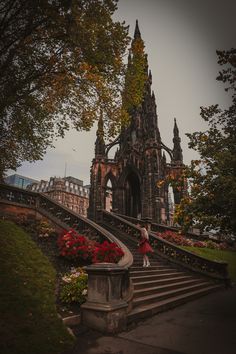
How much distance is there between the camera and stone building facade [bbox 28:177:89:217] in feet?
257

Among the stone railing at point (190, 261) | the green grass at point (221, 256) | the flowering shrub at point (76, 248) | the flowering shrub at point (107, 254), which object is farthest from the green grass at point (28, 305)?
the green grass at point (221, 256)

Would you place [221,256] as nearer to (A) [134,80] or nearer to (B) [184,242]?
(B) [184,242]

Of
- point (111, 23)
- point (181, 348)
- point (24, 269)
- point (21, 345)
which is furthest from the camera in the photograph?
point (111, 23)

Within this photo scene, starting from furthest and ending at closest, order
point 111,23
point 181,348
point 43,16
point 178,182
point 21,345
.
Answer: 1. point 111,23
2. point 43,16
3. point 178,182
4. point 181,348
5. point 21,345

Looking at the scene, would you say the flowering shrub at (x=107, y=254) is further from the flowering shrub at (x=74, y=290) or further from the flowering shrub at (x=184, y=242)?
the flowering shrub at (x=184, y=242)

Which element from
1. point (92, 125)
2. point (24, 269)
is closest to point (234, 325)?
point (24, 269)

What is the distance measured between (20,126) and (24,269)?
952 centimetres

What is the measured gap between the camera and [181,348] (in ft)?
14.0

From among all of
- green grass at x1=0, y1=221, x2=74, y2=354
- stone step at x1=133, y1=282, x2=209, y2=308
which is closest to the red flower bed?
green grass at x1=0, y1=221, x2=74, y2=354

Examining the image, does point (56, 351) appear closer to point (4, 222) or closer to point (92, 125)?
point (4, 222)

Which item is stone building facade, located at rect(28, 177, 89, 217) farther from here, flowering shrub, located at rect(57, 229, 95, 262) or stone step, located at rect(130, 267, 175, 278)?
flowering shrub, located at rect(57, 229, 95, 262)

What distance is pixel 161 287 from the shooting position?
27.9 feet

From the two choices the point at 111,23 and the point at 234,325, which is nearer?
the point at 234,325

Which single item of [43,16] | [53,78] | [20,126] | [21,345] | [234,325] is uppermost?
[43,16]
